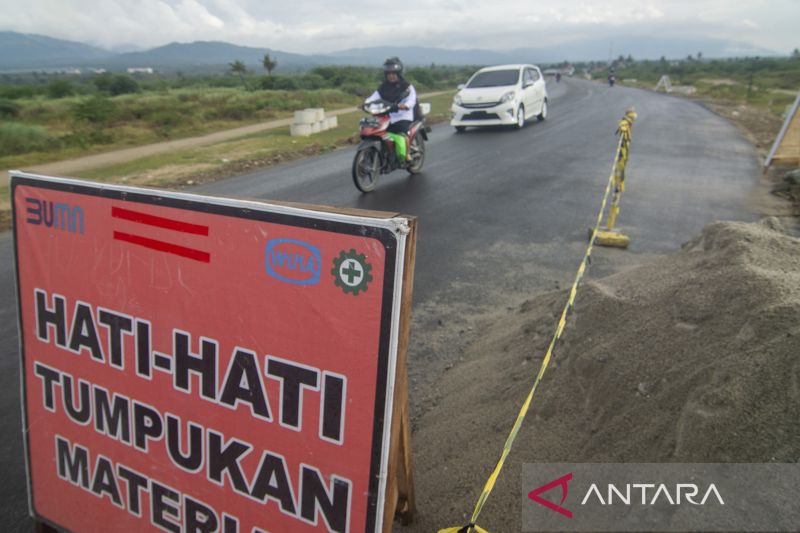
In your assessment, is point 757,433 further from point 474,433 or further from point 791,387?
point 474,433

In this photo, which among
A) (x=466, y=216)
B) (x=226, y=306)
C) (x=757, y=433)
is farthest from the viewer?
(x=466, y=216)

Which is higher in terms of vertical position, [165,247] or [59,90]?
[59,90]

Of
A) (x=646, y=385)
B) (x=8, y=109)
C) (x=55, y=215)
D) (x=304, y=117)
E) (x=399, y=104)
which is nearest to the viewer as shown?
(x=55, y=215)

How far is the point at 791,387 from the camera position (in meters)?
2.08

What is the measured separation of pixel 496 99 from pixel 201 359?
16.1 m

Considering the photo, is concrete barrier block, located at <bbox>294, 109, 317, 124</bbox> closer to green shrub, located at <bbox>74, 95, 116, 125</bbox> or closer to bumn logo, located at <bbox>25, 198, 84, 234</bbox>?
green shrub, located at <bbox>74, 95, 116, 125</bbox>

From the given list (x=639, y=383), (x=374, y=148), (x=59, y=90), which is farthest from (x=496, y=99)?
(x=59, y=90)

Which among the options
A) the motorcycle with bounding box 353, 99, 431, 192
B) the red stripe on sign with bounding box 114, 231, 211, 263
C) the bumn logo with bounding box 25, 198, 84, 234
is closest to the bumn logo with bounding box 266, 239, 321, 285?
the red stripe on sign with bounding box 114, 231, 211, 263

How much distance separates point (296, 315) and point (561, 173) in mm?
9928

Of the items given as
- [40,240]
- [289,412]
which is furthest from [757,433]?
[40,240]

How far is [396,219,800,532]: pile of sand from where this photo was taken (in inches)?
83.4

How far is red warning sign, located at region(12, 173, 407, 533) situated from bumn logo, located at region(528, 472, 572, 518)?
886 mm

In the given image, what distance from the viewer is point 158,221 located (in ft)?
6.56

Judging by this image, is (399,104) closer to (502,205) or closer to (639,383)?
(502,205)
